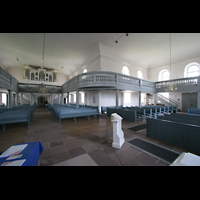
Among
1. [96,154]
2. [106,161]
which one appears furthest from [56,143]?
[106,161]

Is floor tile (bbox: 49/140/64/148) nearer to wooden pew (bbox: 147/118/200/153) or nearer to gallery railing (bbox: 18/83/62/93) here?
wooden pew (bbox: 147/118/200/153)

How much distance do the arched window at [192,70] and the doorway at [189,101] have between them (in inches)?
119

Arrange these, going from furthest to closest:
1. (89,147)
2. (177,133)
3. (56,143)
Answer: (56,143) → (177,133) → (89,147)

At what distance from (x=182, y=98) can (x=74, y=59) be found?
63.4 ft

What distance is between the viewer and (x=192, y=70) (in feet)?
48.8

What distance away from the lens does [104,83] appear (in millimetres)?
9820

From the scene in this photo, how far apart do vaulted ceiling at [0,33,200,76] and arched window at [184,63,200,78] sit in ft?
4.23

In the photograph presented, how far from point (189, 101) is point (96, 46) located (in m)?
16.3

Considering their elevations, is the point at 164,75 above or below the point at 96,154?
above

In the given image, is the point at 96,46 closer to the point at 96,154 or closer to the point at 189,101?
the point at 96,154

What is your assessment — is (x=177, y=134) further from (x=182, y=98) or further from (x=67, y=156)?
(x=182, y=98)

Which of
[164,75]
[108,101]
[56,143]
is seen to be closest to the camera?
[56,143]
